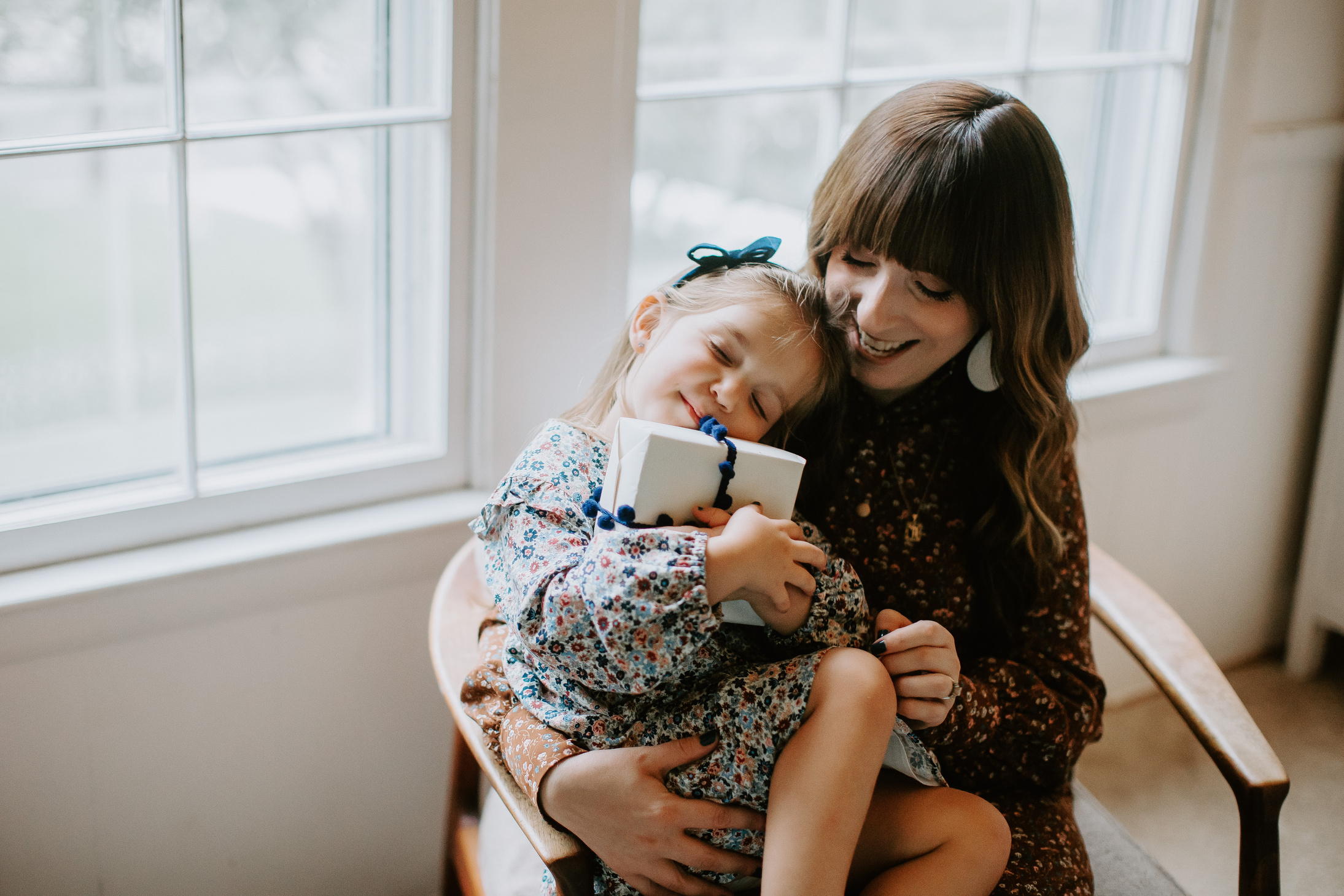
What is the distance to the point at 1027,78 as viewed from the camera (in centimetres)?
215

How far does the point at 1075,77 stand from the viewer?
238cm

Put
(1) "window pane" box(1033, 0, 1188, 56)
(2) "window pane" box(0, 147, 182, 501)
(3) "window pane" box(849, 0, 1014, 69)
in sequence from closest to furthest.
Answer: (2) "window pane" box(0, 147, 182, 501) < (3) "window pane" box(849, 0, 1014, 69) < (1) "window pane" box(1033, 0, 1188, 56)

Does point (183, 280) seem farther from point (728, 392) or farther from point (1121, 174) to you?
point (1121, 174)

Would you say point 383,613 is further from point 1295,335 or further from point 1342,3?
point 1342,3

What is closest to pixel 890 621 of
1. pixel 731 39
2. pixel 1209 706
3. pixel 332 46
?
pixel 1209 706

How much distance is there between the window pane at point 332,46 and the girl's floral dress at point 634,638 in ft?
1.95

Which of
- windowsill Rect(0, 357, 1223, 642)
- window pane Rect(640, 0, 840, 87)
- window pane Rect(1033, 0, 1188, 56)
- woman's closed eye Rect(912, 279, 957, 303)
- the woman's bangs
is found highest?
window pane Rect(1033, 0, 1188, 56)

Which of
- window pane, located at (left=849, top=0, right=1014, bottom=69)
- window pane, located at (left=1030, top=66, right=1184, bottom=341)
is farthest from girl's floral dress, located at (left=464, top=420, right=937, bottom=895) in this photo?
window pane, located at (left=1030, top=66, right=1184, bottom=341)

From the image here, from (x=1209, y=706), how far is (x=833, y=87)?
1.09 m

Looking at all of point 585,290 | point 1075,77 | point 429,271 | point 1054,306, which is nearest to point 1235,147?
point 1075,77

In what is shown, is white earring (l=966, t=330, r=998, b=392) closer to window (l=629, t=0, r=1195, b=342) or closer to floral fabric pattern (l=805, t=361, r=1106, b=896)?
floral fabric pattern (l=805, t=361, r=1106, b=896)

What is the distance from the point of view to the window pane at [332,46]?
1532 mm

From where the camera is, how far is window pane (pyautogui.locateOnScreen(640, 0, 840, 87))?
2.01 m

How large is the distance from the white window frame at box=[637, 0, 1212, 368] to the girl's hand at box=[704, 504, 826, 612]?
0.81 metres
